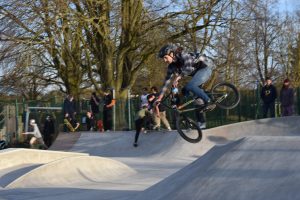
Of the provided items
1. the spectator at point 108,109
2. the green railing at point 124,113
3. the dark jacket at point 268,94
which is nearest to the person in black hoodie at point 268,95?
the dark jacket at point 268,94

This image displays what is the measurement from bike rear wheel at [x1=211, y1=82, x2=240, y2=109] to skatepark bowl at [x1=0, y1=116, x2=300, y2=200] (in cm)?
88

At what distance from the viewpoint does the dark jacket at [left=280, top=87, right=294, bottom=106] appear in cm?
1380

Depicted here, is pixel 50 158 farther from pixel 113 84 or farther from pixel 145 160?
pixel 113 84

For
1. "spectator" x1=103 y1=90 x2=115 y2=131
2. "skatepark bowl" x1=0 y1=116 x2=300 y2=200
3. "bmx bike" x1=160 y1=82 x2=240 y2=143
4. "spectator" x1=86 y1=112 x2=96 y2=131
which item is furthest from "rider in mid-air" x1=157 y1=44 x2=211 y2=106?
"spectator" x1=86 y1=112 x2=96 y2=131

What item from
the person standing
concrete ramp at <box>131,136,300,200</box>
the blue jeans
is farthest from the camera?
the person standing

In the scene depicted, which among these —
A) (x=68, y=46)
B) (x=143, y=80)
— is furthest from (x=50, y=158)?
(x=143, y=80)

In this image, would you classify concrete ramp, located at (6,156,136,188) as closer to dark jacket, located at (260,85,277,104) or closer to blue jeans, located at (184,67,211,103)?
blue jeans, located at (184,67,211,103)

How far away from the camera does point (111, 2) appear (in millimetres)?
22375

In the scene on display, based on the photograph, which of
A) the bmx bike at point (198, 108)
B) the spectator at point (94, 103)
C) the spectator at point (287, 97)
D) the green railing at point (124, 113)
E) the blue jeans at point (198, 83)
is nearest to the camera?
the blue jeans at point (198, 83)

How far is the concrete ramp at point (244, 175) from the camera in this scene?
17.5 feet

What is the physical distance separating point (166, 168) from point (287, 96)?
4531mm

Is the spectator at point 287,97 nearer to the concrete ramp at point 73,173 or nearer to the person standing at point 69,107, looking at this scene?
the concrete ramp at point 73,173

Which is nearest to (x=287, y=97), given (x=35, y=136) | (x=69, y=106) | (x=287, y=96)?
(x=287, y=96)

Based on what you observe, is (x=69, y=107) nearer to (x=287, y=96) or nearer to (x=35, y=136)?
(x=35, y=136)
